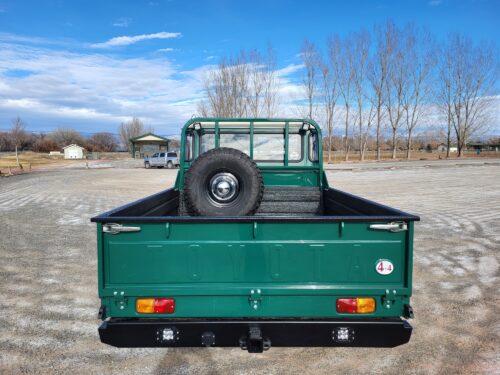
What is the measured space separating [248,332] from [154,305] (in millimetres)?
736

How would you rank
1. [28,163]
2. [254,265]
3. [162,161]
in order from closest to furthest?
[254,265] < [162,161] < [28,163]

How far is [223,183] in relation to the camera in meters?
4.04

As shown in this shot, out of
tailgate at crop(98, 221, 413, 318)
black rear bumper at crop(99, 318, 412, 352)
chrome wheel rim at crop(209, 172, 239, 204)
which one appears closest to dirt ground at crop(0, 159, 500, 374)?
black rear bumper at crop(99, 318, 412, 352)

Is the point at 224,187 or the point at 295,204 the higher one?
the point at 224,187

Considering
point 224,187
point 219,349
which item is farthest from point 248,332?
point 224,187

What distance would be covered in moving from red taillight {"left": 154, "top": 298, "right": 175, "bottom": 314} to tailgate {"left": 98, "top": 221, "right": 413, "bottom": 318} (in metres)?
0.04

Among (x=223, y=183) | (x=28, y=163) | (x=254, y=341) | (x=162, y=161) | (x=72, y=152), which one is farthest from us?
(x=72, y=152)

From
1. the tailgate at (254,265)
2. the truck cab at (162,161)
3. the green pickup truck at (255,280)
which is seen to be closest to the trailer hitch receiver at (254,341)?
the green pickup truck at (255,280)

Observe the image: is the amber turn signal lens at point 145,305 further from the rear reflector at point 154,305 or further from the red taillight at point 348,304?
the red taillight at point 348,304

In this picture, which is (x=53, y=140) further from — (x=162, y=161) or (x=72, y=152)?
(x=162, y=161)

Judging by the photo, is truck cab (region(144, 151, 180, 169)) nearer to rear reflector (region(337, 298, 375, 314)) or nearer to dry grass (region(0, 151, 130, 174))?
dry grass (region(0, 151, 130, 174))

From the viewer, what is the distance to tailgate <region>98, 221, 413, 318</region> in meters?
2.82

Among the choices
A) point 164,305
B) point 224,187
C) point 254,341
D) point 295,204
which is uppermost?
point 224,187

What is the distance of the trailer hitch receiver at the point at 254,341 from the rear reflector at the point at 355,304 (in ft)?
2.05
